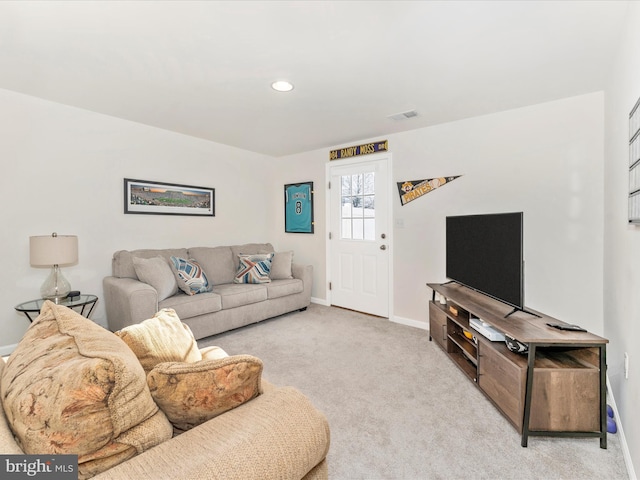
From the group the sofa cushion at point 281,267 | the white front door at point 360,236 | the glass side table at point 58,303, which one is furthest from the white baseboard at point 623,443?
the glass side table at point 58,303

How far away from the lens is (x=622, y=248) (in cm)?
195

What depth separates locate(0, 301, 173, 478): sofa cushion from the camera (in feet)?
2.24

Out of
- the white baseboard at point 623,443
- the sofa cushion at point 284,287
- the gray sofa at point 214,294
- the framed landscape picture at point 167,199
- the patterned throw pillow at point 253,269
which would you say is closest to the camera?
the white baseboard at point 623,443

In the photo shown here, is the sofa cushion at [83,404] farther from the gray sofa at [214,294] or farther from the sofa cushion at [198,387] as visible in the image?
the gray sofa at [214,294]

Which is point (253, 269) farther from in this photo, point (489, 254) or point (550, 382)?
point (550, 382)

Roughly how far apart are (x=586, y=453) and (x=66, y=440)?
7.40 feet

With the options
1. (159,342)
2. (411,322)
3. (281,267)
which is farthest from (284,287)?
(159,342)

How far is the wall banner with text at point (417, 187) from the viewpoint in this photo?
353 cm

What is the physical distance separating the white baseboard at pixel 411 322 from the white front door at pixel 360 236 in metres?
0.13

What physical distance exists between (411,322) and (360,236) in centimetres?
127

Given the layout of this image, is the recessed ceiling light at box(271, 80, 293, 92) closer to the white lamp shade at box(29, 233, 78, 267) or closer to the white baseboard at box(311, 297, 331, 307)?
the white lamp shade at box(29, 233, 78, 267)

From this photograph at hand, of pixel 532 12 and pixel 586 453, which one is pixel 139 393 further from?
pixel 532 12

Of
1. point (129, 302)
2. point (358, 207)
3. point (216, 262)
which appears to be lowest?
point (129, 302)

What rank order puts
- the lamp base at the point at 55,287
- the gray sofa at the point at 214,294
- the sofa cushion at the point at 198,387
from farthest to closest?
1. the gray sofa at the point at 214,294
2. the lamp base at the point at 55,287
3. the sofa cushion at the point at 198,387
